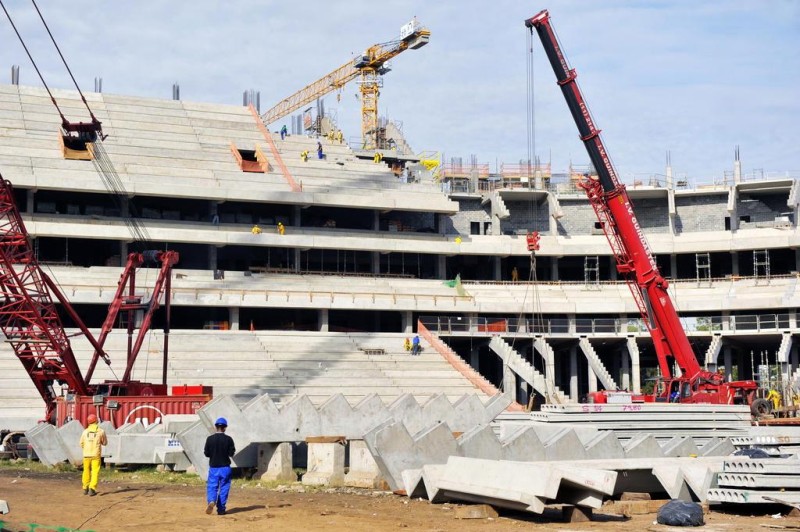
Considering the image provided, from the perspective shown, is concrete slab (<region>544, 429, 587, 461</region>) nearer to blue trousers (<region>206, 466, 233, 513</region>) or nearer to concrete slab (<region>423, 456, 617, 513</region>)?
concrete slab (<region>423, 456, 617, 513</region>)

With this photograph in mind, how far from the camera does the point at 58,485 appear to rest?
985 inches

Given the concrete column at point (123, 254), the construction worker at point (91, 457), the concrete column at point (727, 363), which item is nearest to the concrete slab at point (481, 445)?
the construction worker at point (91, 457)

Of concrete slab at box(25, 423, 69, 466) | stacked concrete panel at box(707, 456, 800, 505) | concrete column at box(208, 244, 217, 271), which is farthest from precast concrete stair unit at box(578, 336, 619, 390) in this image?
stacked concrete panel at box(707, 456, 800, 505)

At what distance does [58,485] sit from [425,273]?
148 ft

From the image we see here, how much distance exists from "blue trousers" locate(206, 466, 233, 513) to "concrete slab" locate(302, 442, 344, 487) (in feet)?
19.6

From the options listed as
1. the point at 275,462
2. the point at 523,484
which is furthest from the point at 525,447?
the point at 523,484

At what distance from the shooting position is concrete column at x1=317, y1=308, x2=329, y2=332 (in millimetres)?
58500

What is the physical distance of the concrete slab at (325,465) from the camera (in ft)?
80.9

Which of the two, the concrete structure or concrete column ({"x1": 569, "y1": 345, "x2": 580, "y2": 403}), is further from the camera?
concrete column ({"x1": 569, "y1": 345, "x2": 580, "y2": 403})

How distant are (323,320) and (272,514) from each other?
4013 cm

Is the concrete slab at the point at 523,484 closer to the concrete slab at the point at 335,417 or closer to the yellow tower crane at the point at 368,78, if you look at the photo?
the concrete slab at the point at 335,417

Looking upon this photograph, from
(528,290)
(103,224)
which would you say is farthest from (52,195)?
(528,290)

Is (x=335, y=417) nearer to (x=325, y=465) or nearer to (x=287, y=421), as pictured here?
(x=287, y=421)

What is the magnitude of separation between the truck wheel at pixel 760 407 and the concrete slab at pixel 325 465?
916 inches
